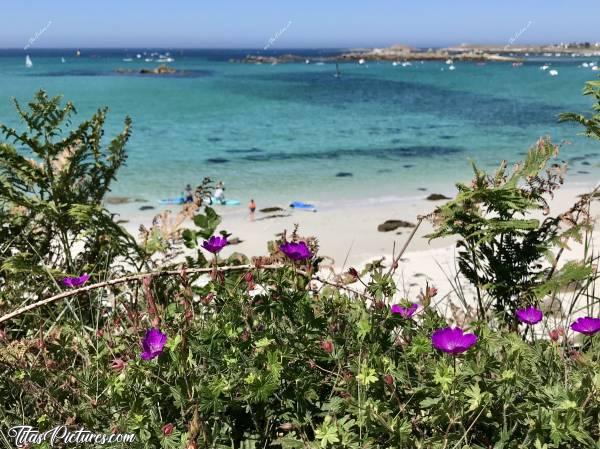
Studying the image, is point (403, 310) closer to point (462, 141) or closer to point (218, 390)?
point (218, 390)

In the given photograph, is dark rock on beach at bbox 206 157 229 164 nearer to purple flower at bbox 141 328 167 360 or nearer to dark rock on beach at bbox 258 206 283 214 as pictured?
dark rock on beach at bbox 258 206 283 214

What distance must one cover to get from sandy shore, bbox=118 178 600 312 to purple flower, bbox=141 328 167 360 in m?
6.58

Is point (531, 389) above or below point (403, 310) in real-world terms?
below

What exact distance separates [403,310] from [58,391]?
1.06 m

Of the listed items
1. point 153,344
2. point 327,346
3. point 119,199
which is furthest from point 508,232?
point 119,199

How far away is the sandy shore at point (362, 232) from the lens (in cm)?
948

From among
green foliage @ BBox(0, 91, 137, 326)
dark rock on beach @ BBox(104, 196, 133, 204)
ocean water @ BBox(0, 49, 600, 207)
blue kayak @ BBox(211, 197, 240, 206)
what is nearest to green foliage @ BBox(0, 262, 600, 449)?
green foliage @ BBox(0, 91, 137, 326)

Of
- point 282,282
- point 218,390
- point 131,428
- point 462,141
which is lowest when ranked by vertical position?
point 462,141

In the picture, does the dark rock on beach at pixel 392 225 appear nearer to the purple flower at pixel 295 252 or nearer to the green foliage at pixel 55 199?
the green foliage at pixel 55 199

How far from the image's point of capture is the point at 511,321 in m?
2.40

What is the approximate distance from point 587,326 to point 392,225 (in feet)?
34.5

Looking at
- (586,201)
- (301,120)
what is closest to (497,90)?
(301,120)

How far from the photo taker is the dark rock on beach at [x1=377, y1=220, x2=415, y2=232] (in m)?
12.0

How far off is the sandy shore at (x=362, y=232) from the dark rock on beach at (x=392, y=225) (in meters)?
0.14
